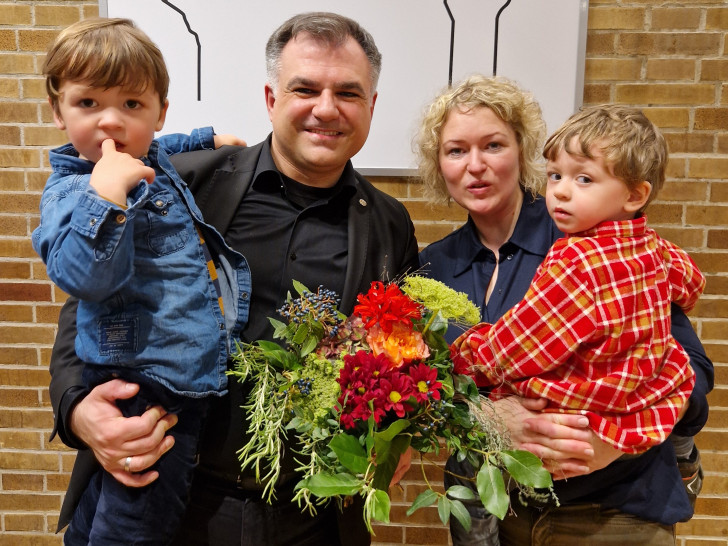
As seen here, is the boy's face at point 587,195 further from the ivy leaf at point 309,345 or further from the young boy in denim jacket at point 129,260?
the young boy in denim jacket at point 129,260

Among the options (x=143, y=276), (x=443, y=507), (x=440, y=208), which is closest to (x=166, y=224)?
(x=143, y=276)

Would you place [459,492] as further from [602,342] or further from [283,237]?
[283,237]

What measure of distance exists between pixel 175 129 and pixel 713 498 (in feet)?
9.89

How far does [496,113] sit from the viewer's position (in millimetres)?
1737

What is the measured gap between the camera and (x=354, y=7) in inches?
96.2

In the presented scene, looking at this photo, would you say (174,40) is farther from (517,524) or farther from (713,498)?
(713,498)

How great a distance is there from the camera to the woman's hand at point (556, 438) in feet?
4.50

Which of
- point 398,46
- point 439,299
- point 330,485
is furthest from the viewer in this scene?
point 398,46

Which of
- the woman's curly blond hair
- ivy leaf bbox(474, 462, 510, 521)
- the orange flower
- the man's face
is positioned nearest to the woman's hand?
ivy leaf bbox(474, 462, 510, 521)

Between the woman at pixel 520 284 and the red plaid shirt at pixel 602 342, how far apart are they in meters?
0.07

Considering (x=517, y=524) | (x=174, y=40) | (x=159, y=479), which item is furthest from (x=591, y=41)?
(x=159, y=479)

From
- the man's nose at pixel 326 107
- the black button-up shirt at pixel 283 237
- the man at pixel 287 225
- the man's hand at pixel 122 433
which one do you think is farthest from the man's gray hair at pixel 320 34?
the man's hand at pixel 122 433

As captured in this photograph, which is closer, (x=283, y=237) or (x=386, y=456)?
(x=386, y=456)

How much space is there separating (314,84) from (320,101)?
5 cm
